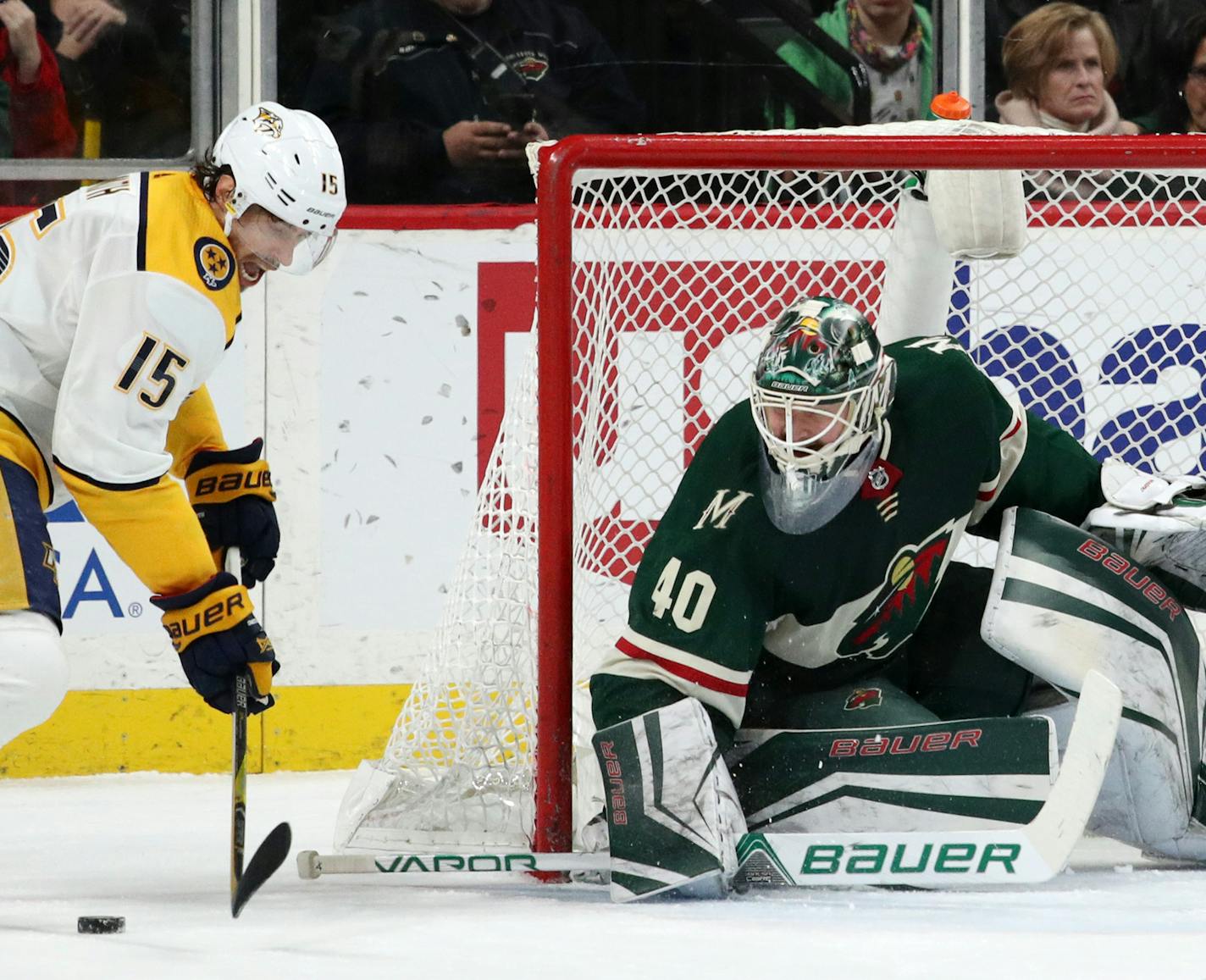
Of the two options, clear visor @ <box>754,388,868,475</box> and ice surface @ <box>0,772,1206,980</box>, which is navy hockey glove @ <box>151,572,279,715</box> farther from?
clear visor @ <box>754,388,868,475</box>

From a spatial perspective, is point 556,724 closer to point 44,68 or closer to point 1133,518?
point 1133,518

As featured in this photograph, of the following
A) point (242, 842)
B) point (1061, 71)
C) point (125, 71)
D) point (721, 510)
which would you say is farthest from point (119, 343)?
point (1061, 71)

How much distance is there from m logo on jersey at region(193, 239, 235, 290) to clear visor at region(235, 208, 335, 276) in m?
0.06

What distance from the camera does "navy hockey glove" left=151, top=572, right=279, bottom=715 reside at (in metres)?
2.27

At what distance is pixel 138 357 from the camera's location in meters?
2.24

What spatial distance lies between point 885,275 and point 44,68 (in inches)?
70.7

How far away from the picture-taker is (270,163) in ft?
7.72

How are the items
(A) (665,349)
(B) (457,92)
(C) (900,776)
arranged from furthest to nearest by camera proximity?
(B) (457,92) < (A) (665,349) < (C) (900,776)

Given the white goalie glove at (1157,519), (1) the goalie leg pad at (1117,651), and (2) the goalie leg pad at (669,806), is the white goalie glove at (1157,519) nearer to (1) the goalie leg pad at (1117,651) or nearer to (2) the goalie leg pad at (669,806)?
(1) the goalie leg pad at (1117,651)

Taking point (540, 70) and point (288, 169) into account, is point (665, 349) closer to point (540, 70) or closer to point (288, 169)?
point (540, 70)

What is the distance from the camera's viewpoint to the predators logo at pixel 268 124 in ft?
7.85

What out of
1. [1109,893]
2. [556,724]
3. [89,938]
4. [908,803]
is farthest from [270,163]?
[1109,893]

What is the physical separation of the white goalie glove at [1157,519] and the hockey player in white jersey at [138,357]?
122cm

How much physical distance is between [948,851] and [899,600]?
0.39 m
